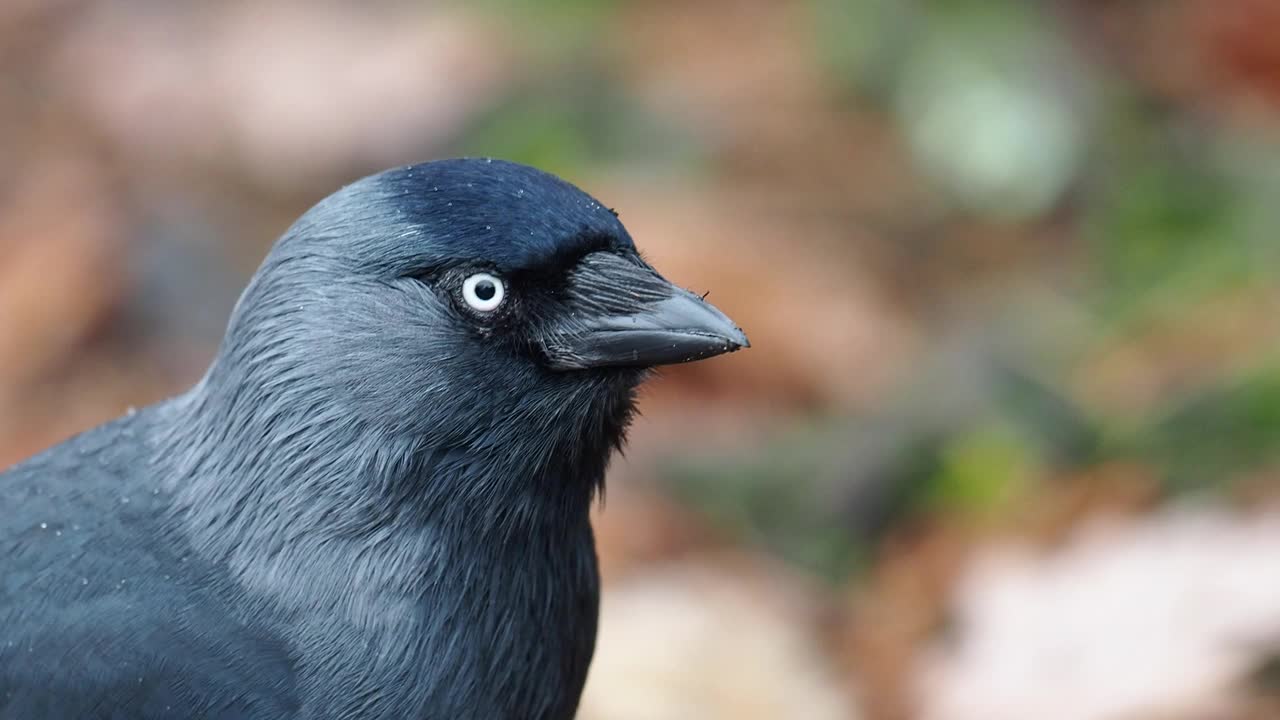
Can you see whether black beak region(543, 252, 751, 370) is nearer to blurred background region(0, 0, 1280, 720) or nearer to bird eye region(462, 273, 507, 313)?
bird eye region(462, 273, 507, 313)

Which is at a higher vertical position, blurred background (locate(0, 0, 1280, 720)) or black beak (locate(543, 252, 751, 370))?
blurred background (locate(0, 0, 1280, 720))

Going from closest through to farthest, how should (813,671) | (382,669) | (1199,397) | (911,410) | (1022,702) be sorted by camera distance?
1. (382,669)
2. (1022,702)
3. (813,671)
4. (1199,397)
5. (911,410)

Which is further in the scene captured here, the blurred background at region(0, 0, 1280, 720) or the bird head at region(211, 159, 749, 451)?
the blurred background at region(0, 0, 1280, 720)

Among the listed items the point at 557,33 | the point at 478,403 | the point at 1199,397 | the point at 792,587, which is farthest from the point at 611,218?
the point at 557,33

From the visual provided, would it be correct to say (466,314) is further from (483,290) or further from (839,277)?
(839,277)

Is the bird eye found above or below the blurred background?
below

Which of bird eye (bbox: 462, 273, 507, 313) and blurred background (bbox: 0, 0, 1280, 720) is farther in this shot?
blurred background (bbox: 0, 0, 1280, 720)

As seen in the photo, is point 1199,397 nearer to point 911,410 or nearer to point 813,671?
point 911,410

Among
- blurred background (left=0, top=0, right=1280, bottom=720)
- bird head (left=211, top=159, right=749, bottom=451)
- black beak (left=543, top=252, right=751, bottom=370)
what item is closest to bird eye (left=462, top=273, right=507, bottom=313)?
bird head (left=211, top=159, right=749, bottom=451)
